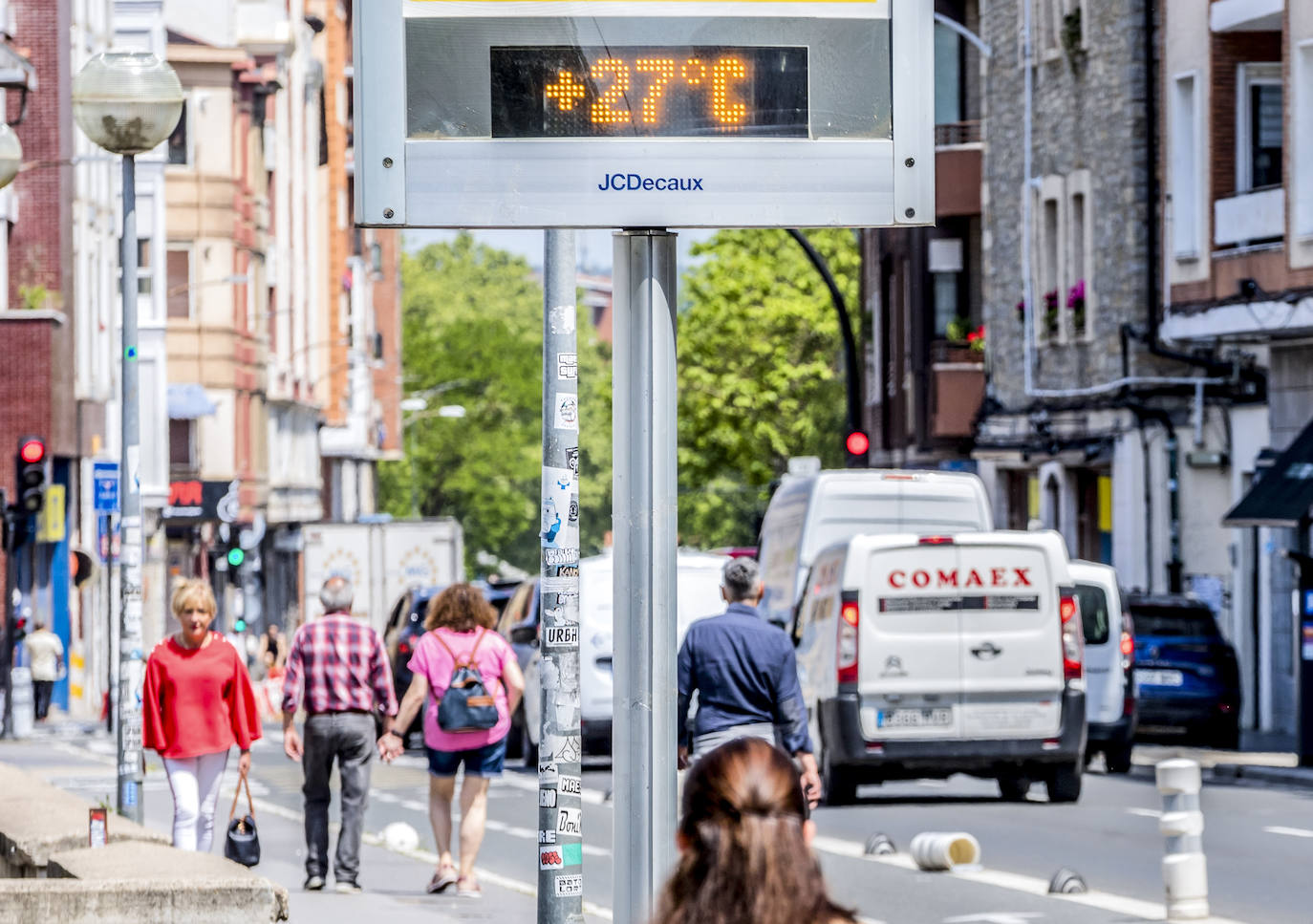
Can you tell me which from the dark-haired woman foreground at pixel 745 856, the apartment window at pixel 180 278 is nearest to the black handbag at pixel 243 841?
the dark-haired woman foreground at pixel 745 856

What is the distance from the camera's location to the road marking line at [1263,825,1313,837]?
1822 centimetres

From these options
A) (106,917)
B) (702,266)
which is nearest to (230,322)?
(702,266)

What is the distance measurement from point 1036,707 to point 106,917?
1295 cm

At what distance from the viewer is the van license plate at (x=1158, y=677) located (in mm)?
28953

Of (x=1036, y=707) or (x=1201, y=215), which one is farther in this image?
(x=1201, y=215)

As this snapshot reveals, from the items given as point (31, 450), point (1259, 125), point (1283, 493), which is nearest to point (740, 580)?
point (1283, 493)

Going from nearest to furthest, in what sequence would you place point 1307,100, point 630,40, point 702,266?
point 630,40, point 1307,100, point 702,266

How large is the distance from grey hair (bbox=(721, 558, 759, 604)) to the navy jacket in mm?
276

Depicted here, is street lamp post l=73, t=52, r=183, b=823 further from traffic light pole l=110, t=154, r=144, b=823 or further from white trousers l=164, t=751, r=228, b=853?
white trousers l=164, t=751, r=228, b=853

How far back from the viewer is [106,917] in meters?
7.99

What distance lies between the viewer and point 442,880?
47.4 ft

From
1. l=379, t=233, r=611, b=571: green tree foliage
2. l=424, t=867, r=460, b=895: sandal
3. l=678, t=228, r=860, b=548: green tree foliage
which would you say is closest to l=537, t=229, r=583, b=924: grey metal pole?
l=424, t=867, r=460, b=895: sandal

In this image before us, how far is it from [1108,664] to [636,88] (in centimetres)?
1893

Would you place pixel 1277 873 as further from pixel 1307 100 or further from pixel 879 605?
pixel 1307 100
